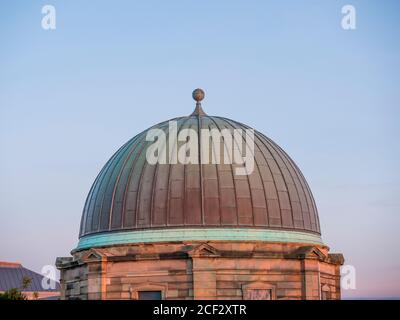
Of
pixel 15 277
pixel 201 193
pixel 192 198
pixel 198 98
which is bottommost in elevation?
pixel 192 198

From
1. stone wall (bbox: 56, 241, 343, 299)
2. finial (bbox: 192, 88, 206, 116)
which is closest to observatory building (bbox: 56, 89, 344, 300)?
stone wall (bbox: 56, 241, 343, 299)

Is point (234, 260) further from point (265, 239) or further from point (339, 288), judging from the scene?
point (339, 288)

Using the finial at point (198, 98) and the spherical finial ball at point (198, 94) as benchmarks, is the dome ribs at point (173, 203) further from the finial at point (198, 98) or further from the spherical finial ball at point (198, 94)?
the spherical finial ball at point (198, 94)

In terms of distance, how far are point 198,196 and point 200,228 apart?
176 cm

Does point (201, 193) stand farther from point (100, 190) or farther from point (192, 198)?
point (100, 190)

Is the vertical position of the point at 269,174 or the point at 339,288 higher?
the point at 269,174

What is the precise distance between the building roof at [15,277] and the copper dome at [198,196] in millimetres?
79426

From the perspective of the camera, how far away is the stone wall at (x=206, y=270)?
48.2m

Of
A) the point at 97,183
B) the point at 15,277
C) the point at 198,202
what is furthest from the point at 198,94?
the point at 15,277

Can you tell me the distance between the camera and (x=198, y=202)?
49.8 metres

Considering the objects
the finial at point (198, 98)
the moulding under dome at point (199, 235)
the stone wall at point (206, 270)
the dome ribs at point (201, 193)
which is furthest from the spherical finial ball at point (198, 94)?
the stone wall at point (206, 270)
